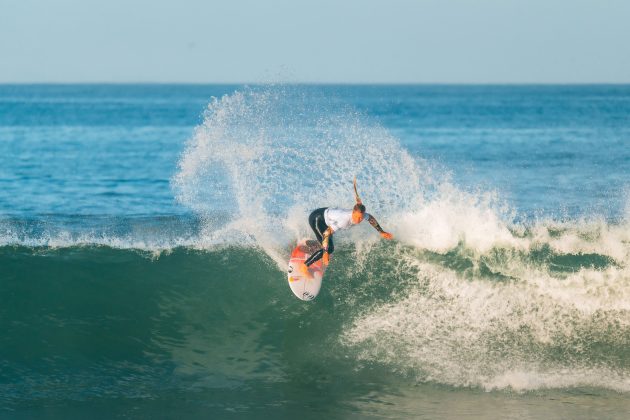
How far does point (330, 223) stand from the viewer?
468 inches

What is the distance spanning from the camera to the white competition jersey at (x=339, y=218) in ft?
38.4

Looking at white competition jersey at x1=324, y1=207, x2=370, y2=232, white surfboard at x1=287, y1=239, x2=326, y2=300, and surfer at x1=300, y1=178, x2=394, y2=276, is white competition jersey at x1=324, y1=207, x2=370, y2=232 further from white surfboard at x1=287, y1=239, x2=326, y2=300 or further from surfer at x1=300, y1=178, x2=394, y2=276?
white surfboard at x1=287, y1=239, x2=326, y2=300

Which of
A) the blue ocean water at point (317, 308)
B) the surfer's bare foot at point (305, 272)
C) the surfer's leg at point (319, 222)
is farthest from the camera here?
the surfer's bare foot at point (305, 272)

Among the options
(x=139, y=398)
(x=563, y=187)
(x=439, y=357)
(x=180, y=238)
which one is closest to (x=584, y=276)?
(x=439, y=357)

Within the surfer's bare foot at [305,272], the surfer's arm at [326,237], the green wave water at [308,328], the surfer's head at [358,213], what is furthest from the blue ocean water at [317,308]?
the surfer's head at [358,213]

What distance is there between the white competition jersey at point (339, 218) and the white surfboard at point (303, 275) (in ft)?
2.87

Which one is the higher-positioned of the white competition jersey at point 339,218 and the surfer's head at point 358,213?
the surfer's head at point 358,213

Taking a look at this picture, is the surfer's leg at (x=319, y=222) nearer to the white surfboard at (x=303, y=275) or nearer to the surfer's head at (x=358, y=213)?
the white surfboard at (x=303, y=275)

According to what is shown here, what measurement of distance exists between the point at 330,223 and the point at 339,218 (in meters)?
0.18

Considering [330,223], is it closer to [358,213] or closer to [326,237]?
[326,237]

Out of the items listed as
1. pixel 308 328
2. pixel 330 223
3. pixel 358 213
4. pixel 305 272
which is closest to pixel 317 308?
pixel 308 328

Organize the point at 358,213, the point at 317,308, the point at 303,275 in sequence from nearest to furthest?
the point at 358,213
the point at 303,275
the point at 317,308

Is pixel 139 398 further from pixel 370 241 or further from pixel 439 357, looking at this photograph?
pixel 370 241

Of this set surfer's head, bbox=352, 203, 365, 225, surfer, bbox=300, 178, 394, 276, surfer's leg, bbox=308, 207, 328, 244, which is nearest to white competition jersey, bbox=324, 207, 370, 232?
surfer, bbox=300, 178, 394, 276
